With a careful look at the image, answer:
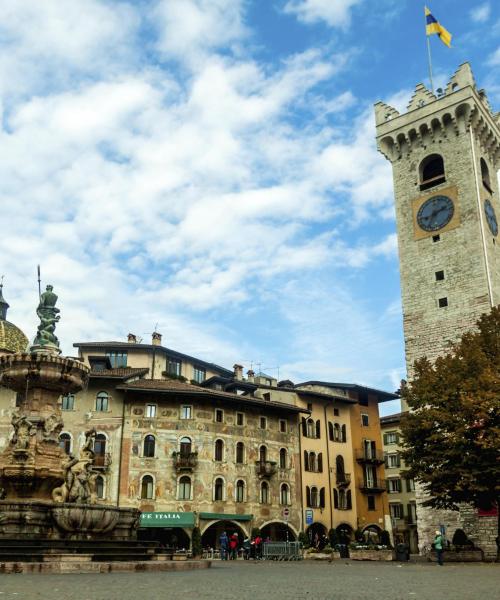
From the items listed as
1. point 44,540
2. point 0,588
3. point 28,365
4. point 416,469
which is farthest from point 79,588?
point 416,469

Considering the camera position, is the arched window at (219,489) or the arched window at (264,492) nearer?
the arched window at (219,489)

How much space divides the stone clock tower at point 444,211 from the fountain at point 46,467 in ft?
81.0

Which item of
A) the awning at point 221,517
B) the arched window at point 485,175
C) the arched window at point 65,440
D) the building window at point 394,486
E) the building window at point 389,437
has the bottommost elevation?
the awning at point 221,517

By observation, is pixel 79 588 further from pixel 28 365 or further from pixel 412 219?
pixel 412 219

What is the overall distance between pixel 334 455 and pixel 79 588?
4187 centimetres

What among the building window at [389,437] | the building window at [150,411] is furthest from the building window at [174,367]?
the building window at [389,437]

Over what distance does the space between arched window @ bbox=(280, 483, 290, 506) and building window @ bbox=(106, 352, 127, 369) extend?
49.8 ft

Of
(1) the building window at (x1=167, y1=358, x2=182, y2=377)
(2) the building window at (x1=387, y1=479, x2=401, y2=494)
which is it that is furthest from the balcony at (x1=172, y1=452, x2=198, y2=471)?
(2) the building window at (x1=387, y1=479, x2=401, y2=494)

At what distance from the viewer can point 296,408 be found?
4850 centimetres

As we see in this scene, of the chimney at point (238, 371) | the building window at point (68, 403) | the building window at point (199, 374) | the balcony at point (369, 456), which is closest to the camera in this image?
the building window at point (68, 403)

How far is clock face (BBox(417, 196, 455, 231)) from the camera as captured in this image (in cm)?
4291

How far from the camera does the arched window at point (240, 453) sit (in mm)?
44931

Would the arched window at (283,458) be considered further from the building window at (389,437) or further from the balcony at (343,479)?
the building window at (389,437)

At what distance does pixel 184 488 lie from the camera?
42.2 metres
